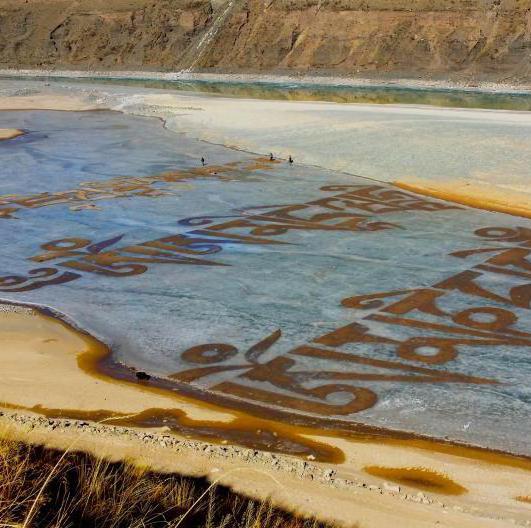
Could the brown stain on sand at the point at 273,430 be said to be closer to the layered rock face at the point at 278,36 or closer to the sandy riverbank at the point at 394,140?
the sandy riverbank at the point at 394,140

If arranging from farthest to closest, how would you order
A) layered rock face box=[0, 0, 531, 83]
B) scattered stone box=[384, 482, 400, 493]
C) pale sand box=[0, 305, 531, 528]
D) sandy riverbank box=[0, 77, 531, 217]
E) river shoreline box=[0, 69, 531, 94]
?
layered rock face box=[0, 0, 531, 83], river shoreline box=[0, 69, 531, 94], sandy riverbank box=[0, 77, 531, 217], scattered stone box=[384, 482, 400, 493], pale sand box=[0, 305, 531, 528]

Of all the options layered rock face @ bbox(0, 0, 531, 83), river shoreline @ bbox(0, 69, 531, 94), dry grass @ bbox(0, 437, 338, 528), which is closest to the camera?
dry grass @ bbox(0, 437, 338, 528)

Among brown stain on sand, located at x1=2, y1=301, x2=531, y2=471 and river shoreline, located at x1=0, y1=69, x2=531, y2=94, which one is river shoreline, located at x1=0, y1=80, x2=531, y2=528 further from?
river shoreline, located at x1=0, y1=69, x2=531, y2=94

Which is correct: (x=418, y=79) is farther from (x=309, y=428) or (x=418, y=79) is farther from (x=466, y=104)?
(x=309, y=428)

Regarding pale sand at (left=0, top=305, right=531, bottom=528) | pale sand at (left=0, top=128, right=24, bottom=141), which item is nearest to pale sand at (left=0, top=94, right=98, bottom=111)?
pale sand at (left=0, top=128, right=24, bottom=141)

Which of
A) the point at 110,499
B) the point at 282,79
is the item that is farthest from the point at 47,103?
the point at 110,499

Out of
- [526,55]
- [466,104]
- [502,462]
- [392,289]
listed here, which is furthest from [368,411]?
[526,55]

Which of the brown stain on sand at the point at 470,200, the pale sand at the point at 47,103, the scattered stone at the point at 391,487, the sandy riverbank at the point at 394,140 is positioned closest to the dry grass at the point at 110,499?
the scattered stone at the point at 391,487
